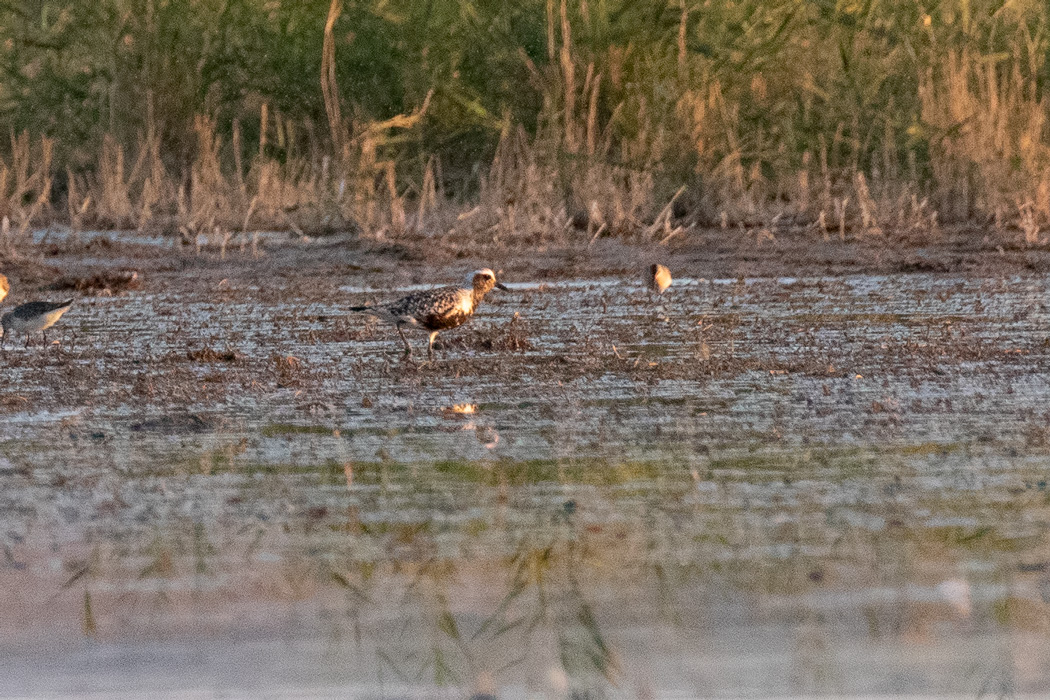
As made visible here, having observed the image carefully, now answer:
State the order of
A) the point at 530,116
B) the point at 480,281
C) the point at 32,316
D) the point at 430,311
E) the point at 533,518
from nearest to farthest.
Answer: the point at 533,518
the point at 430,311
the point at 32,316
the point at 480,281
the point at 530,116

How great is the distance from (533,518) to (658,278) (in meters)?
8.71

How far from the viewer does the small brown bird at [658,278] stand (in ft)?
46.3

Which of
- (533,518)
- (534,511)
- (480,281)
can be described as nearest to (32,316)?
(480,281)

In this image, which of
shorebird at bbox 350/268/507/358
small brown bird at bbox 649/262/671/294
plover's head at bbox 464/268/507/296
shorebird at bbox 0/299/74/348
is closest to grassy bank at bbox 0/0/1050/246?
small brown bird at bbox 649/262/671/294

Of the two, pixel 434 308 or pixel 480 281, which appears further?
pixel 480 281

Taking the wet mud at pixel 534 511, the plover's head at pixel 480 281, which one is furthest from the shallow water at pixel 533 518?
the plover's head at pixel 480 281

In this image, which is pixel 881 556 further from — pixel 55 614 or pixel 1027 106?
pixel 1027 106

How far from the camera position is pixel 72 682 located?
385 cm

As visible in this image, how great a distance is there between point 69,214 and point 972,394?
13840 millimetres

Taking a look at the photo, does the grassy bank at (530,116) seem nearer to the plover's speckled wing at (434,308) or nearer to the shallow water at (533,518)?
the plover's speckled wing at (434,308)

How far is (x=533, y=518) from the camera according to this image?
5508mm

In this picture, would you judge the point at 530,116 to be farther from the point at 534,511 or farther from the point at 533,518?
the point at 533,518

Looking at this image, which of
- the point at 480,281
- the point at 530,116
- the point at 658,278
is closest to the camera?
the point at 480,281

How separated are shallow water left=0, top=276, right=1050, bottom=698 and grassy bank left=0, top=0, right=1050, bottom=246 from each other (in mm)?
8331
